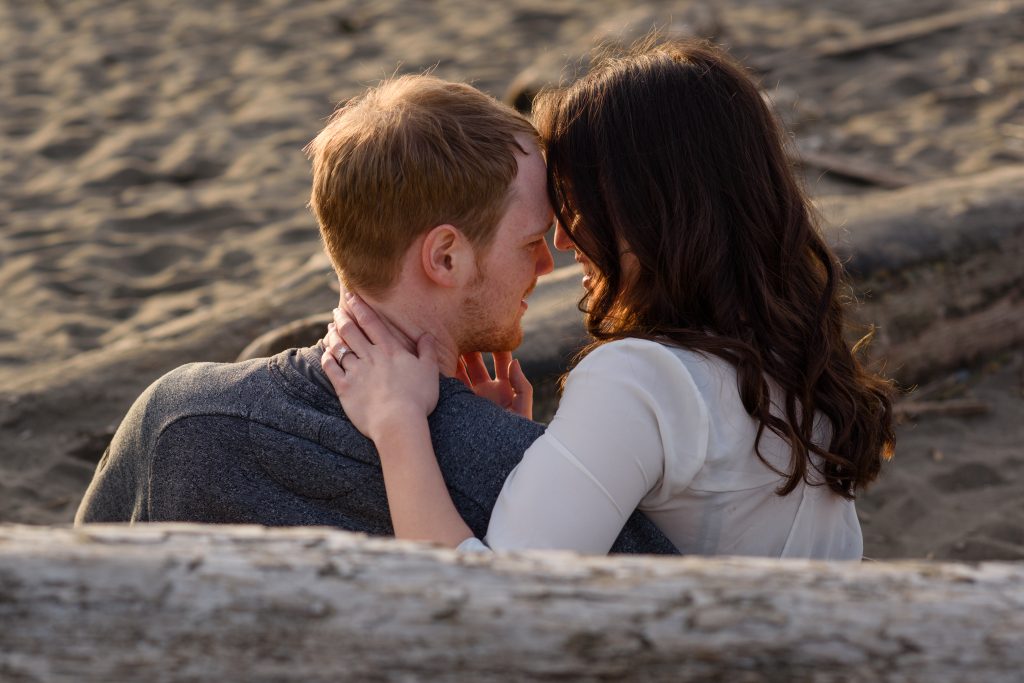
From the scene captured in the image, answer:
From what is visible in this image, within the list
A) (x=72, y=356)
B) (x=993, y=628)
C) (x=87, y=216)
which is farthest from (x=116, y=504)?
(x=87, y=216)

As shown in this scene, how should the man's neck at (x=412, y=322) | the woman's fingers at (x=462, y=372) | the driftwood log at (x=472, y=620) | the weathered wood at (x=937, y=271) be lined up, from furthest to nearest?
the weathered wood at (x=937, y=271), the woman's fingers at (x=462, y=372), the man's neck at (x=412, y=322), the driftwood log at (x=472, y=620)

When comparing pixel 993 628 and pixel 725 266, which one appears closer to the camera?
pixel 993 628

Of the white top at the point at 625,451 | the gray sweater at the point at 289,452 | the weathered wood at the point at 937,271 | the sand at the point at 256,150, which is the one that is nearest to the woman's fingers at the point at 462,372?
the gray sweater at the point at 289,452

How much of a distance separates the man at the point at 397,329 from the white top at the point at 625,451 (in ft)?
0.49

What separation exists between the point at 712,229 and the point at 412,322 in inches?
24.4

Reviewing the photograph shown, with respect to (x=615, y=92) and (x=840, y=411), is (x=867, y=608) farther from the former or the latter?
(x=615, y=92)

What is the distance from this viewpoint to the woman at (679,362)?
6.47 feet

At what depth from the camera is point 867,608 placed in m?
1.42

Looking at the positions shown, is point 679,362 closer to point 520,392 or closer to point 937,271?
point 520,392

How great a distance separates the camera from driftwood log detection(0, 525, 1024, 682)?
139 centimetres

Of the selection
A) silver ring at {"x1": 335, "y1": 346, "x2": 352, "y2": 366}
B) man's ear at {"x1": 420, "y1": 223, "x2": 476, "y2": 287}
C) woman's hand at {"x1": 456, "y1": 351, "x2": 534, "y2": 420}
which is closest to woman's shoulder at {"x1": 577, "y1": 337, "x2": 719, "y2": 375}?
man's ear at {"x1": 420, "y1": 223, "x2": 476, "y2": 287}

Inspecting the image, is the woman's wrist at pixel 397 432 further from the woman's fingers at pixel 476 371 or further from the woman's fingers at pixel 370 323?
the woman's fingers at pixel 476 371

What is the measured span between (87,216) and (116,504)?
400 cm

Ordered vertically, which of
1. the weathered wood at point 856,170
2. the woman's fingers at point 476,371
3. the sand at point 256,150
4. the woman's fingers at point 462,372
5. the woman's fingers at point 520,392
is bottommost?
the weathered wood at point 856,170
